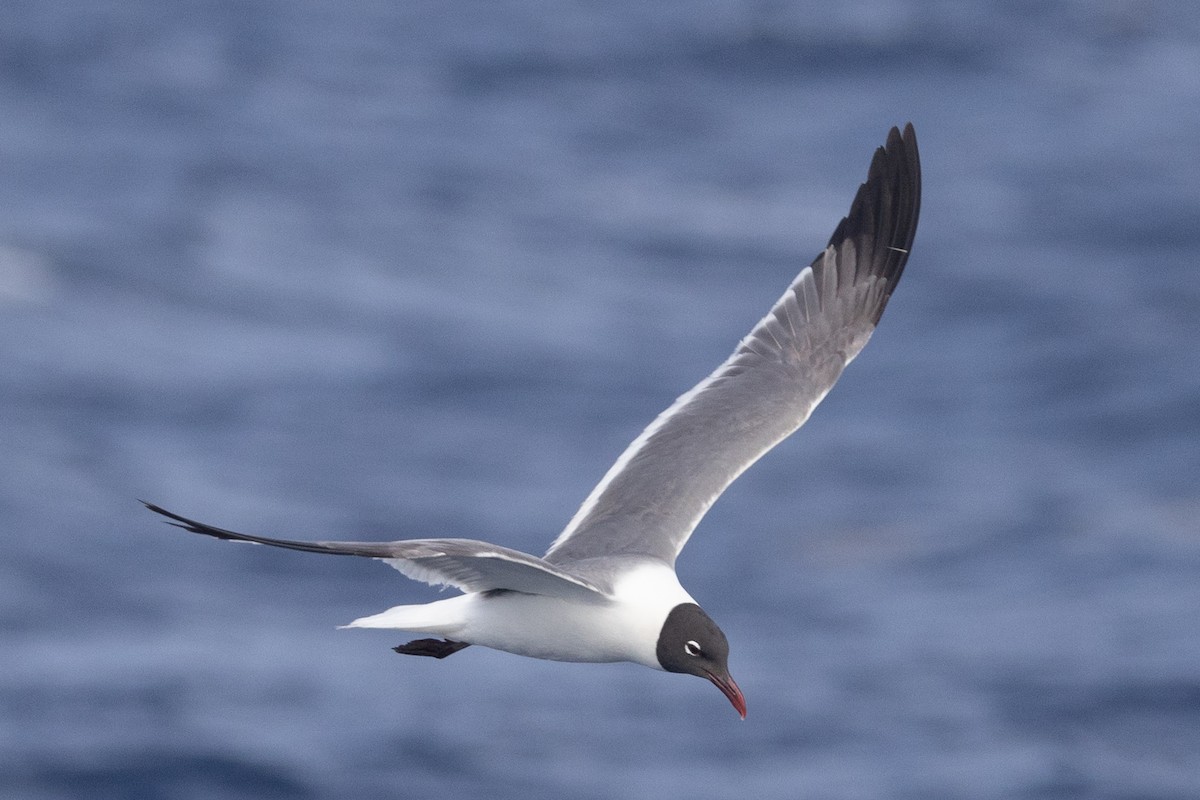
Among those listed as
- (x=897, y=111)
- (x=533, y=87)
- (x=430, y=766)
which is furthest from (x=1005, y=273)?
(x=430, y=766)

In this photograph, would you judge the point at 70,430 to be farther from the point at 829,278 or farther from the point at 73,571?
the point at 829,278

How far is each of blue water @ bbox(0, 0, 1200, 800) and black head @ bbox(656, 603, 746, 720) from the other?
72.7 feet

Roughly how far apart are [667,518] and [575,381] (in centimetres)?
3538

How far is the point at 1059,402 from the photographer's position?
155 ft

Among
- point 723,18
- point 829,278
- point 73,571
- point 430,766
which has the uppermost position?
point 723,18

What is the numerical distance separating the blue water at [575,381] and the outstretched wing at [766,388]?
797 inches

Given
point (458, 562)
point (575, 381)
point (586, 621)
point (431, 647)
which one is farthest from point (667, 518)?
point (575, 381)

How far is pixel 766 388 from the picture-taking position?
13.9 meters

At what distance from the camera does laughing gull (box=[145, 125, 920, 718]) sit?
11.1 metres

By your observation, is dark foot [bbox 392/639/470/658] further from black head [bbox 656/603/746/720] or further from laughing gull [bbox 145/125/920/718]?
black head [bbox 656/603/746/720]

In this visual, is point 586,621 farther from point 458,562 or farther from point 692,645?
point 458,562

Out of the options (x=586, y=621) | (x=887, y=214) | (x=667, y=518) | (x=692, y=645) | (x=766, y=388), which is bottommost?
(x=692, y=645)

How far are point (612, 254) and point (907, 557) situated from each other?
11.6 metres

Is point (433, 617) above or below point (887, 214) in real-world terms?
below
